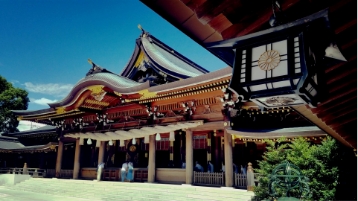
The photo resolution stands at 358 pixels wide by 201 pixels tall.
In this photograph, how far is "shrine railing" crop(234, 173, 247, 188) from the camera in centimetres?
1022

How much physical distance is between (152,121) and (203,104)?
11.3 feet

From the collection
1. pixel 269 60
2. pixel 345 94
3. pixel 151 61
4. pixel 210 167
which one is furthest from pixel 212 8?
pixel 151 61

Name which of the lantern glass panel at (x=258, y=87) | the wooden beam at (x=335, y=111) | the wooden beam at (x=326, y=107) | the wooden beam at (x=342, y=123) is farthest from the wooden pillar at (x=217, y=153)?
the lantern glass panel at (x=258, y=87)

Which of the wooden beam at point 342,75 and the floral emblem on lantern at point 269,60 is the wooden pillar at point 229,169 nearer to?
the wooden beam at point 342,75

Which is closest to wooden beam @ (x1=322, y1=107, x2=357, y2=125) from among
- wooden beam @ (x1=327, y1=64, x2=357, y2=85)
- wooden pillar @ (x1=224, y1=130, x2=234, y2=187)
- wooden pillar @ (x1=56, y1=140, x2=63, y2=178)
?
wooden beam @ (x1=327, y1=64, x2=357, y2=85)

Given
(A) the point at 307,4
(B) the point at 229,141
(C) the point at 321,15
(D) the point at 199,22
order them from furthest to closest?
1. (B) the point at 229,141
2. (D) the point at 199,22
3. (A) the point at 307,4
4. (C) the point at 321,15

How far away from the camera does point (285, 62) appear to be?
2229 mm

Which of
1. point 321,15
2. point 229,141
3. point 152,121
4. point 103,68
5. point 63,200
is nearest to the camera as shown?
point 321,15

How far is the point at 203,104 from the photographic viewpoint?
1152cm

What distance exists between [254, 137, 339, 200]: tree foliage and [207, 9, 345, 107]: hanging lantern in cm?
509

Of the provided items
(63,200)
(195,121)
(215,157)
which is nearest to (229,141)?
(195,121)

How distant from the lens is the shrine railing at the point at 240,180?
33.5 feet

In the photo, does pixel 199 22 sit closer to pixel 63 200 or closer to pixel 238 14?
pixel 238 14

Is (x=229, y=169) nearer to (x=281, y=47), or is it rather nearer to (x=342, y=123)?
(x=342, y=123)
